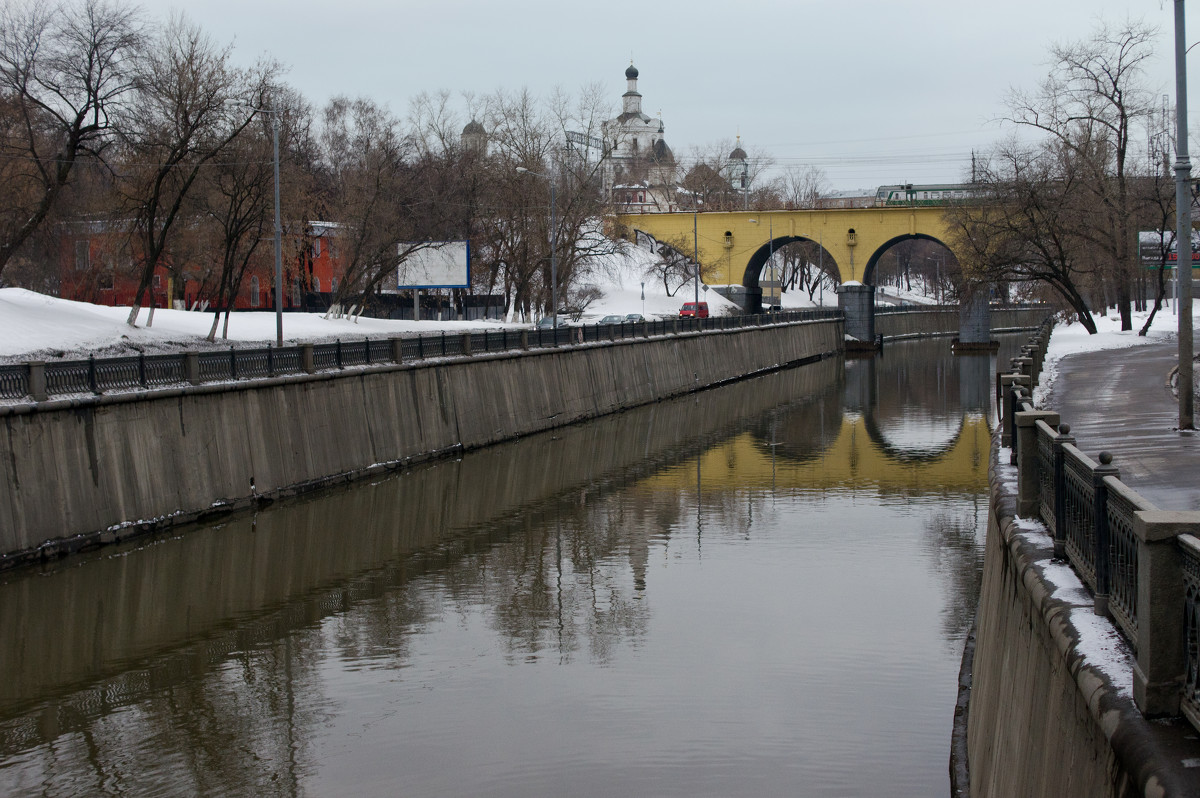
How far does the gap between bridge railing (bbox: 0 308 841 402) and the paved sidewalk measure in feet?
49.9

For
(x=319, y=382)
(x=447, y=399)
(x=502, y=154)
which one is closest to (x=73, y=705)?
(x=319, y=382)

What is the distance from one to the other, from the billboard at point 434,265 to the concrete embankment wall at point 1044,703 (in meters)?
44.0

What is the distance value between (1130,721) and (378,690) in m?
10.4

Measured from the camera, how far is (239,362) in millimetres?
25500

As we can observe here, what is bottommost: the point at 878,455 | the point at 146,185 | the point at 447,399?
the point at 878,455

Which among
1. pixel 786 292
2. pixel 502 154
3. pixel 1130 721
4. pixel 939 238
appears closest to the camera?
pixel 1130 721

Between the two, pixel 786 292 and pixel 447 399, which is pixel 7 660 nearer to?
pixel 447 399

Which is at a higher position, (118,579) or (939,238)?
(939,238)

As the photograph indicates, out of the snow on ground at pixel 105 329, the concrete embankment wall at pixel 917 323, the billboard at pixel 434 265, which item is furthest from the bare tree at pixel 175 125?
the concrete embankment wall at pixel 917 323

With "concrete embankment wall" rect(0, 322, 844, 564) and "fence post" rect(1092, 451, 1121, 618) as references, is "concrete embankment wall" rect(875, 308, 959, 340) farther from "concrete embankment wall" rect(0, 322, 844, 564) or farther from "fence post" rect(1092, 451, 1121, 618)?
"fence post" rect(1092, 451, 1121, 618)

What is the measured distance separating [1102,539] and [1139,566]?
3.98 feet

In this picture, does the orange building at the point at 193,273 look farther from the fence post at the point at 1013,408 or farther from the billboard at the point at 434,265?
the fence post at the point at 1013,408

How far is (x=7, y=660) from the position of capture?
15.6 metres

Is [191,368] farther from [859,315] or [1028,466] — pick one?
[859,315]
